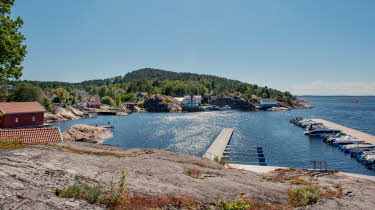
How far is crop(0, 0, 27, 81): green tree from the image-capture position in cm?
1831

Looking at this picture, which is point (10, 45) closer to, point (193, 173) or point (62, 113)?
point (193, 173)

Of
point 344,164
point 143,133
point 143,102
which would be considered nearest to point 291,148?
point 344,164

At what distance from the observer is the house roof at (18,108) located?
4831 cm

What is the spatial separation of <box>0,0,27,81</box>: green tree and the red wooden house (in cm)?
3460

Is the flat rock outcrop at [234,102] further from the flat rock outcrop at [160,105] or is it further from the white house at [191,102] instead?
the flat rock outcrop at [160,105]

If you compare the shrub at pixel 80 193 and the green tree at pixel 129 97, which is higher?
the green tree at pixel 129 97

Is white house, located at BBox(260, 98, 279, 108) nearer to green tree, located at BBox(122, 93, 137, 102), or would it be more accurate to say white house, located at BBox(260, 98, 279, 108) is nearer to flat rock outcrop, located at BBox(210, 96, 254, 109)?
flat rock outcrop, located at BBox(210, 96, 254, 109)

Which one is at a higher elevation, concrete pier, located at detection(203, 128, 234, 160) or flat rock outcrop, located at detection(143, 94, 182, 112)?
flat rock outcrop, located at detection(143, 94, 182, 112)

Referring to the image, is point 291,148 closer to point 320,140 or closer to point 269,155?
point 269,155

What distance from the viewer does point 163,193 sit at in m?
11.7

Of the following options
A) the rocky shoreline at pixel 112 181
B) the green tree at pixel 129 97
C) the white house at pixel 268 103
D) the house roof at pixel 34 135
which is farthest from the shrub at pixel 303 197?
the green tree at pixel 129 97

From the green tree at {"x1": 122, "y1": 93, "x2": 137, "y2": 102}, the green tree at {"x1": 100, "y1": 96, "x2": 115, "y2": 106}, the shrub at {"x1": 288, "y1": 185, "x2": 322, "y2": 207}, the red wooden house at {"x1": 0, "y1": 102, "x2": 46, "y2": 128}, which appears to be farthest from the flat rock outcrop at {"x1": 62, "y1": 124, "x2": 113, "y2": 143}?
the green tree at {"x1": 122, "y1": 93, "x2": 137, "y2": 102}

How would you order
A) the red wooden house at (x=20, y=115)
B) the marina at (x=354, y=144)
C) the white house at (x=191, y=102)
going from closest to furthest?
the marina at (x=354, y=144), the red wooden house at (x=20, y=115), the white house at (x=191, y=102)

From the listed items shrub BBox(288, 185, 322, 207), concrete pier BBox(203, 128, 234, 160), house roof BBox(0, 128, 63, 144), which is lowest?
concrete pier BBox(203, 128, 234, 160)
